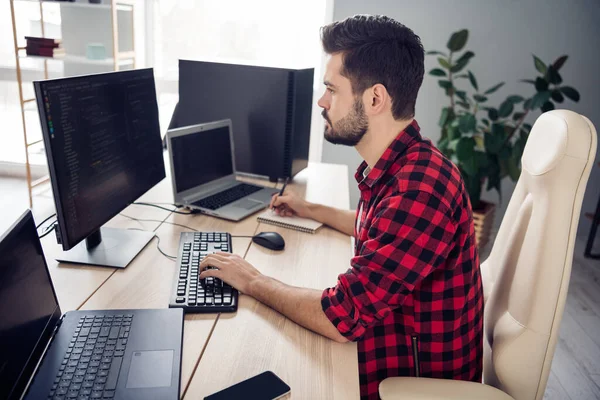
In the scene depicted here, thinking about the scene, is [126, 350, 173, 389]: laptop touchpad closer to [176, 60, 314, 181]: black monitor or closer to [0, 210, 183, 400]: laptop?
[0, 210, 183, 400]: laptop

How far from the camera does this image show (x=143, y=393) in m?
0.80

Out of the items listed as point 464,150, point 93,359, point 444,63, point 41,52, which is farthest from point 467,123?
point 41,52

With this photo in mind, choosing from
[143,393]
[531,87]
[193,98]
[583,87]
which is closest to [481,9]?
[531,87]

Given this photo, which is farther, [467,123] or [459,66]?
[459,66]

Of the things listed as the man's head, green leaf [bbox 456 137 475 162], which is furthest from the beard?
green leaf [bbox 456 137 475 162]

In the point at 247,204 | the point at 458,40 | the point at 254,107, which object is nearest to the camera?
the point at 247,204

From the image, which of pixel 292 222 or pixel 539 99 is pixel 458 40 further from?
pixel 292 222

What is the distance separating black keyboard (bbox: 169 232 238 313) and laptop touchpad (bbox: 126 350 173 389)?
0.17m

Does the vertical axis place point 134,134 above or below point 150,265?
above

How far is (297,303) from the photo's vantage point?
1032mm

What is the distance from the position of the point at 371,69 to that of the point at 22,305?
0.80m

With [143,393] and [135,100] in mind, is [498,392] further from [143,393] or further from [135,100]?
[135,100]

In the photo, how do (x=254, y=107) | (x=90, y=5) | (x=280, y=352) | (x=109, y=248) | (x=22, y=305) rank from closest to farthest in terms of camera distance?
1. (x=22, y=305)
2. (x=280, y=352)
3. (x=109, y=248)
4. (x=254, y=107)
5. (x=90, y=5)

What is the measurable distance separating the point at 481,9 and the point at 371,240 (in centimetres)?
266
